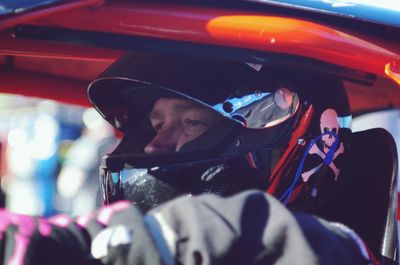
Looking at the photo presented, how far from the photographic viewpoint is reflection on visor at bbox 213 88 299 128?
1.70m

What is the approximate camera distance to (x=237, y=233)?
93cm

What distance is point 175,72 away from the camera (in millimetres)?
1751

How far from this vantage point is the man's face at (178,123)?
1810mm

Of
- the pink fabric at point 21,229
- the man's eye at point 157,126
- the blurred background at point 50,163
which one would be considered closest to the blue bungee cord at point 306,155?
the man's eye at point 157,126

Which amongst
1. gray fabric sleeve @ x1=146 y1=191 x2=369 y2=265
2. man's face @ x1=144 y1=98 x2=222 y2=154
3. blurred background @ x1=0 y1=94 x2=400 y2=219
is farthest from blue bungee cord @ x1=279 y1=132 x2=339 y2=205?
blurred background @ x1=0 y1=94 x2=400 y2=219

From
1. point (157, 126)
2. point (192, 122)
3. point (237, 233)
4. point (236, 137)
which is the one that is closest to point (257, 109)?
point (236, 137)

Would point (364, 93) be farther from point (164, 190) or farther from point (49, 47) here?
point (49, 47)

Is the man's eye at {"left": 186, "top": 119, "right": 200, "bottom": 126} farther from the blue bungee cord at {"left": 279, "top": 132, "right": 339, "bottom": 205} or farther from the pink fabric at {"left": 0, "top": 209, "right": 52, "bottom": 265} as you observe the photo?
the pink fabric at {"left": 0, "top": 209, "right": 52, "bottom": 265}

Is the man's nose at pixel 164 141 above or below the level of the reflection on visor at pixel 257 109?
below

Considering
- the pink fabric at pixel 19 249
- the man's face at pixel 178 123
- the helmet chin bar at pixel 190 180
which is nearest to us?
the pink fabric at pixel 19 249

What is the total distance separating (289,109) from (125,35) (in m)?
0.52

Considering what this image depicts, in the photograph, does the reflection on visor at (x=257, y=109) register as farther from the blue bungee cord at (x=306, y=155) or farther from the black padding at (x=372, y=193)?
the black padding at (x=372, y=193)

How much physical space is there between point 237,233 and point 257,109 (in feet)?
2.63

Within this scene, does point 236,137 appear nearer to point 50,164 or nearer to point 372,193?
point 372,193
